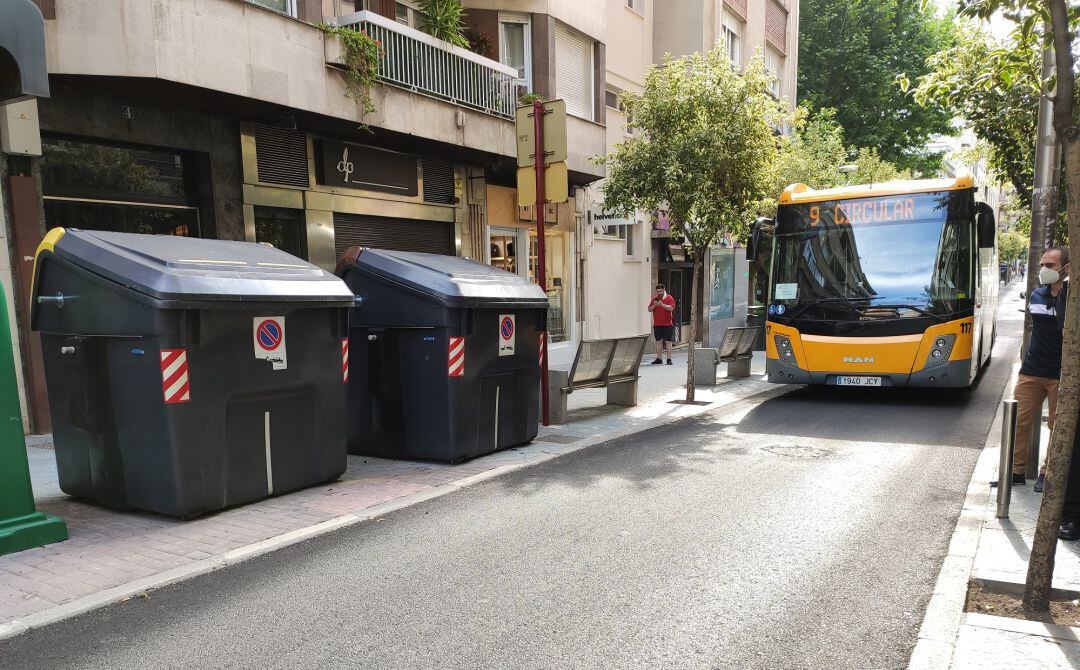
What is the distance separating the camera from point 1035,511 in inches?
207

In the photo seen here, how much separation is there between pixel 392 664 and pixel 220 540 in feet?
7.39

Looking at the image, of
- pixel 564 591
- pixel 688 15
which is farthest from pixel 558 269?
pixel 564 591

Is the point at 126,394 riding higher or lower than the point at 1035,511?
higher

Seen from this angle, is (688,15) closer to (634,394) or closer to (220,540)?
(634,394)

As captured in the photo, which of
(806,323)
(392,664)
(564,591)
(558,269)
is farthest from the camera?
(558,269)

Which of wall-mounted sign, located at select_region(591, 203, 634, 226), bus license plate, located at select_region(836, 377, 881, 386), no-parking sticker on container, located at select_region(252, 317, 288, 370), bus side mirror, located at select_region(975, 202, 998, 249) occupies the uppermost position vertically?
wall-mounted sign, located at select_region(591, 203, 634, 226)

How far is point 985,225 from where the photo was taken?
10.2 metres

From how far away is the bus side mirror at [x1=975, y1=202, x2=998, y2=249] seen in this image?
1015 centimetres

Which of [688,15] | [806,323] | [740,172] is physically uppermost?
[688,15]

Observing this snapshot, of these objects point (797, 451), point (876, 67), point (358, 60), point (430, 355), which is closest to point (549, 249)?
point (358, 60)

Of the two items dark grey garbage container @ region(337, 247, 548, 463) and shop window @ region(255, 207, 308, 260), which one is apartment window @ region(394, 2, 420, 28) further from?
dark grey garbage container @ region(337, 247, 548, 463)

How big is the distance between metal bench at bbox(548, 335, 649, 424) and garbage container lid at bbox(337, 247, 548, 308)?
1.89m

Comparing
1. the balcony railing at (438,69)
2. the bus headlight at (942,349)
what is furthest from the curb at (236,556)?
the balcony railing at (438,69)

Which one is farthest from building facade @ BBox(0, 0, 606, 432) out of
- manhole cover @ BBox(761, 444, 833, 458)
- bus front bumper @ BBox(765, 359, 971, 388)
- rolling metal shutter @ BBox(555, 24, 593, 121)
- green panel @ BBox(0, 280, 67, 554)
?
manhole cover @ BBox(761, 444, 833, 458)
